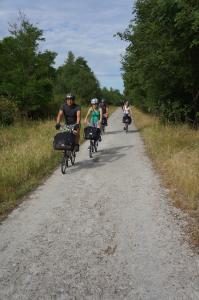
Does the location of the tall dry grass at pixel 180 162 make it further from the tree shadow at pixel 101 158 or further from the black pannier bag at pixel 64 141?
the black pannier bag at pixel 64 141

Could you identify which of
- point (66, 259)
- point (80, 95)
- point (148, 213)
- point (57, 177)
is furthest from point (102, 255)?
point (80, 95)

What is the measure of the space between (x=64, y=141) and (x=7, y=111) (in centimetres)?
1874

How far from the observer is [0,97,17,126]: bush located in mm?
28344

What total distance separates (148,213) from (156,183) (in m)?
2.54

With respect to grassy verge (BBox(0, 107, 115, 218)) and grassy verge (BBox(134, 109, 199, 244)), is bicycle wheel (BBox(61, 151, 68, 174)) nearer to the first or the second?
grassy verge (BBox(0, 107, 115, 218))

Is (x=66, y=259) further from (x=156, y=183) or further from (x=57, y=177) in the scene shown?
(x=57, y=177)

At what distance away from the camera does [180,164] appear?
34.9ft

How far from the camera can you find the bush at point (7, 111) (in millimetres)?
28344

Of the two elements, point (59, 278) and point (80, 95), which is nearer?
point (59, 278)

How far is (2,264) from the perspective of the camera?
5.37 metres

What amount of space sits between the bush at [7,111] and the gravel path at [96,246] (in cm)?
1950

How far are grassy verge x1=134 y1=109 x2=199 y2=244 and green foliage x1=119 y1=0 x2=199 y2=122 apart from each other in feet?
10.9

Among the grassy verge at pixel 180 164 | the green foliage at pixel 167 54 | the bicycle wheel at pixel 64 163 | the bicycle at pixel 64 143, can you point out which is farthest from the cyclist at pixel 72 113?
the green foliage at pixel 167 54

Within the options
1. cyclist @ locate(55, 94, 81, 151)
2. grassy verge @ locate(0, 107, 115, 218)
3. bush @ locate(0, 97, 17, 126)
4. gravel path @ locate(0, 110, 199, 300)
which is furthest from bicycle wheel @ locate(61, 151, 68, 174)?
bush @ locate(0, 97, 17, 126)
